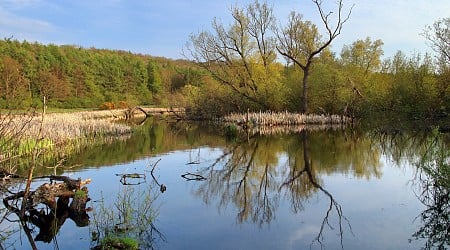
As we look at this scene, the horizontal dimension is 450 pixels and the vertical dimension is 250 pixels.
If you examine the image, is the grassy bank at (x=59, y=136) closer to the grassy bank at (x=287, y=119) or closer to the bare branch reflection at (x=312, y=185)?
the bare branch reflection at (x=312, y=185)

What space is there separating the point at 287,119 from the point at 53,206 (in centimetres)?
1987

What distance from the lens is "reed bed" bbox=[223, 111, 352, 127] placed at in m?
25.7

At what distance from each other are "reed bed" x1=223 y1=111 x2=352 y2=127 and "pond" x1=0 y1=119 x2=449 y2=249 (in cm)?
1003

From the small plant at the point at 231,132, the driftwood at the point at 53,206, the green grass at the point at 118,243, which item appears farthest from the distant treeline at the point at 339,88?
the green grass at the point at 118,243

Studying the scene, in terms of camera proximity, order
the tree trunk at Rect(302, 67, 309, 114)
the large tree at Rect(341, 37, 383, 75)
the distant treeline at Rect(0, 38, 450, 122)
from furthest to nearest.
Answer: the large tree at Rect(341, 37, 383, 75) < the tree trunk at Rect(302, 67, 309, 114) < the distant treeline at Rect(0, 38, 450, 122)

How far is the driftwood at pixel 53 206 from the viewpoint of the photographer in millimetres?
6686

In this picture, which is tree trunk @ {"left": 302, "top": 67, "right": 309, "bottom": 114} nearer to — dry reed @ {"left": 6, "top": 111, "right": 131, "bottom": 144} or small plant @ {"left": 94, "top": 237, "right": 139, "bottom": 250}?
dry reed @ {"left": 6, "top": 111, "right": 131, "bottom": 144}

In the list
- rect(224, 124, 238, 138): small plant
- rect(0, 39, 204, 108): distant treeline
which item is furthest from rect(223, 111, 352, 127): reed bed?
rect(0, 39, 204, 108): distant treeline

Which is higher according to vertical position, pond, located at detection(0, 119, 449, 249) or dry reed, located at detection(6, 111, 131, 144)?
dry reed, located at detection(6, 111, 131, 144)

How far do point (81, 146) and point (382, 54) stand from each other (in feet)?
99.0

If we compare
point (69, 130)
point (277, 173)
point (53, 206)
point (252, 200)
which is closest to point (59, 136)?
point (69, 130)

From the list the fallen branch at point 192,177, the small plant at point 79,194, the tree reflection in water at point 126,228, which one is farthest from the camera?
the fallen branch at point 192,177

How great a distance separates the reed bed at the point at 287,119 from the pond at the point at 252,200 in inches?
395

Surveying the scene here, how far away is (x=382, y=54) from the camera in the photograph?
124 ft
